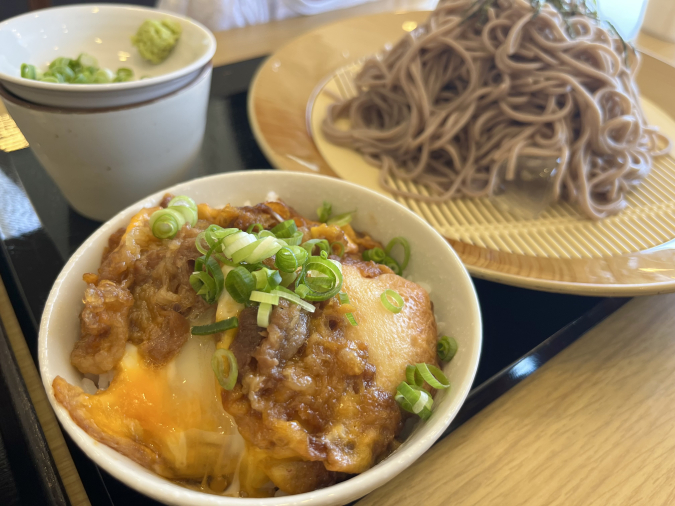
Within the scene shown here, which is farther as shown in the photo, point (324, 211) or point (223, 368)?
point (324, 211)

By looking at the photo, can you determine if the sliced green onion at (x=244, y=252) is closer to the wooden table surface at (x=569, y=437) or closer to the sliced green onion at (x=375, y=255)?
the sliced green onion at (x=375, y=255)

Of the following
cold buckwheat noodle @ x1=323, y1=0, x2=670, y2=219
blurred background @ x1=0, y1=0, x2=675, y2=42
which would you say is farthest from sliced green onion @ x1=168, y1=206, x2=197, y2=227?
blurred background @ x1=0, y1=0, x2=675, y2=42

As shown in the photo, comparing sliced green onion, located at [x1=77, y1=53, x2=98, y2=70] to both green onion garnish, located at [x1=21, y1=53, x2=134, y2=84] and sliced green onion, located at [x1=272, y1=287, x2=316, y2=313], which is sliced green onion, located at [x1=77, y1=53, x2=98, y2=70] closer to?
green onion garnish, located at [x1=21, y1=53, x2=134, y2=84]

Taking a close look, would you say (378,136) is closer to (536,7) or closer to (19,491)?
(536,7)

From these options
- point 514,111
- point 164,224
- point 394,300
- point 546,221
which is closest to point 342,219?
point 394,300

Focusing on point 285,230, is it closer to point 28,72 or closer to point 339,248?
point 339,248

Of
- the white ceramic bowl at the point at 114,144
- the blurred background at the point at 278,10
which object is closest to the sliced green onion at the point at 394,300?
the white ceramic bowl at the point at 114,144

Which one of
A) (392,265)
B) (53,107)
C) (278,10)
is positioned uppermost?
(53,107)
